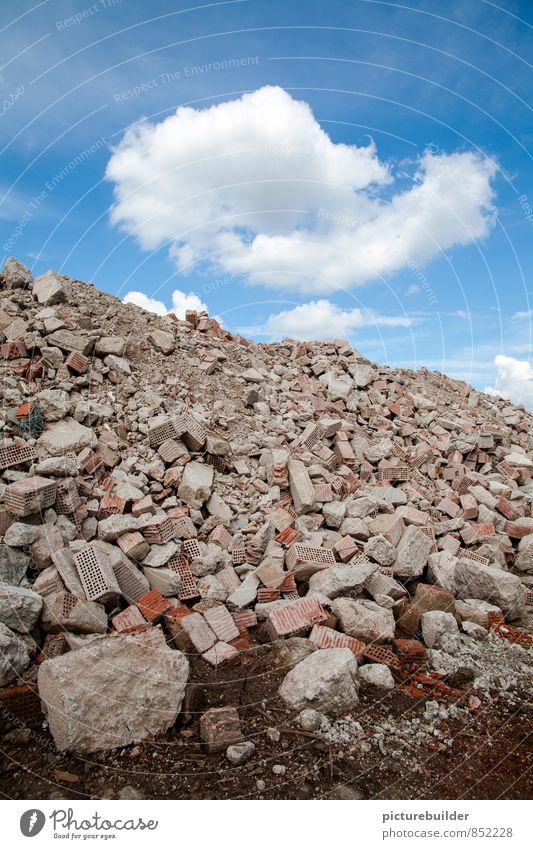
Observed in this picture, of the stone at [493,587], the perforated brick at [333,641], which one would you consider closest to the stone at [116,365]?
the perforated brick at [333,641]

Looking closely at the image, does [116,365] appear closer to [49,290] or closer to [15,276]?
[49,290]

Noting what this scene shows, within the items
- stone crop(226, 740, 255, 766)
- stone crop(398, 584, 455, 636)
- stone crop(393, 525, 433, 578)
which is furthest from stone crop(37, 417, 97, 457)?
stone crop(398, 584, 455, 636)

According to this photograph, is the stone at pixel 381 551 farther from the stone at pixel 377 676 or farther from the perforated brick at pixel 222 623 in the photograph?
the perforated brick at pixel 222 623

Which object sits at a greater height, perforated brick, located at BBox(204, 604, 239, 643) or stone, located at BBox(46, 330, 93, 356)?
stone, located at BBox(46, 330, 93, 356)

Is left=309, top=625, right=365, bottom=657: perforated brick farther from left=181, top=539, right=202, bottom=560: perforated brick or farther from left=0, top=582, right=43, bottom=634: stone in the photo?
left=0, top=582, right=43, bottom=634: stone

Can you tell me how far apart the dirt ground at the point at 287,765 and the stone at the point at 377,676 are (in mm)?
310

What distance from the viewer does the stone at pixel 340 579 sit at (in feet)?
21.9

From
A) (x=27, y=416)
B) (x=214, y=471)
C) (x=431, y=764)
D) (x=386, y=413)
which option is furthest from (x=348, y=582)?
(x=386, y=413)

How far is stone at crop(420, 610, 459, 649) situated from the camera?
6207 mm

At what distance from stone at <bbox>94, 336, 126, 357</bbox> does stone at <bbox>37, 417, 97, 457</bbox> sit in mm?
2200

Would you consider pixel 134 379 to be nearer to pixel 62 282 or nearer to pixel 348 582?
pixel 62 282

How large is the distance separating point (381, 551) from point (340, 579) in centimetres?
121

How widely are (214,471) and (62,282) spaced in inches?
252

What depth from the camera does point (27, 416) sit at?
783 centimetres
